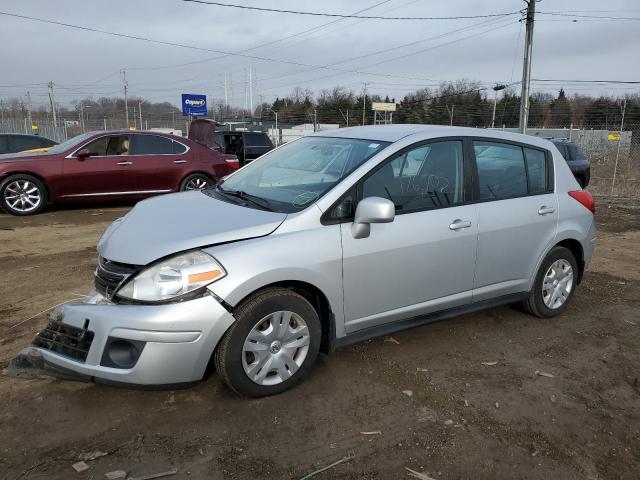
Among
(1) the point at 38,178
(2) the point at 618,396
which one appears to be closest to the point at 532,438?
(2) the point at 618,396

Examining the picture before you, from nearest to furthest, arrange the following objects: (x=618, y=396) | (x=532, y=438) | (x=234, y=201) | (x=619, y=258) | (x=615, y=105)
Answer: (x=532, y=438) → (x=618, y=396) → (x=234, y=201) → (x=619, y=258) → (x=615, y=105)

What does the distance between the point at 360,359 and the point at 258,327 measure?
1.05 metres

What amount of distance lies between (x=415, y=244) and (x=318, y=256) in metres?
0.79

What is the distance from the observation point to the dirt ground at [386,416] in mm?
2666

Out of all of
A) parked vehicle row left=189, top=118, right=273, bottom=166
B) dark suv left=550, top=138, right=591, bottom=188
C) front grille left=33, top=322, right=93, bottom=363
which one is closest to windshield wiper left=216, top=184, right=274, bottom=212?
front grille left=33, top=322, right=93, bottom=363

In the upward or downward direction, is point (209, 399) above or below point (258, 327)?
below

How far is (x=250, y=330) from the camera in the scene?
3.03 metres

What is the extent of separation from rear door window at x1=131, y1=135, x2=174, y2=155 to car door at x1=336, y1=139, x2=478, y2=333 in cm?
763

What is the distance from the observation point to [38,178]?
30.8 ft

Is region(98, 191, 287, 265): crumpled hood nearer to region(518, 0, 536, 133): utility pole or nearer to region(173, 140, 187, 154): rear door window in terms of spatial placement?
region(173, 140, 187, 154): rear door window

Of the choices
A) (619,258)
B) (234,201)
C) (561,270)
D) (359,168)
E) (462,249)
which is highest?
(359,168)

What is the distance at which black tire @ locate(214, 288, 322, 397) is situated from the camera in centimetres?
299

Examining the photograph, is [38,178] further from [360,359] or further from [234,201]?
[360,359]

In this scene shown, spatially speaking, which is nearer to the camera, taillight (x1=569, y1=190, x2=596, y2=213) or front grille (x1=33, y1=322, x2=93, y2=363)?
front grille (x1=33, y1=322, x2=93, y2=363)
